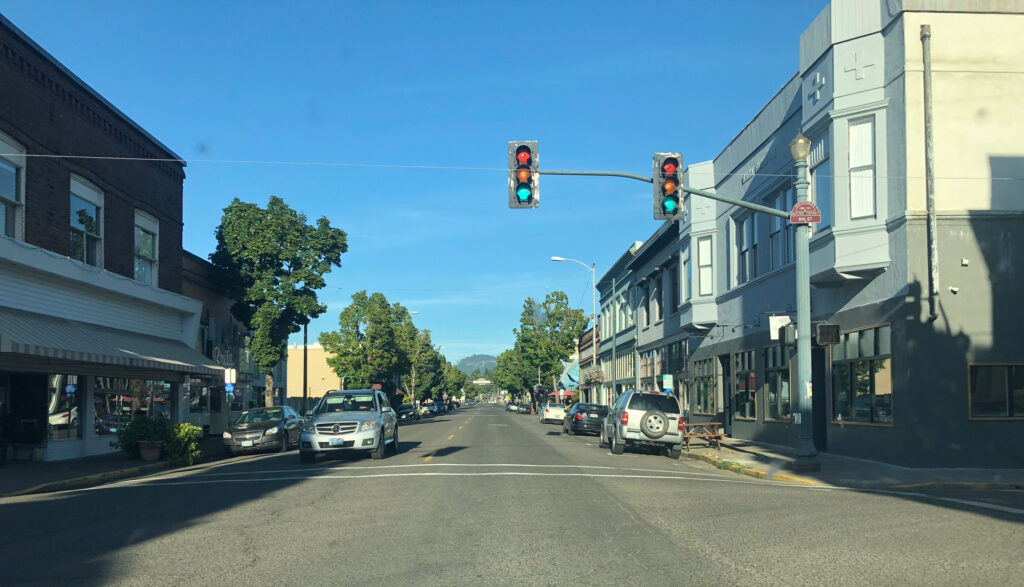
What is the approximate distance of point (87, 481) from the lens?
18.3m

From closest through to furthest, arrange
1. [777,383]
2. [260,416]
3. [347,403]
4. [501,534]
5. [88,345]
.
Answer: [501,534], [88,345], [347,403], [260,416], [777,383]

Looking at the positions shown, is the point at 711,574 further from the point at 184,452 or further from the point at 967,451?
the point at 184,452

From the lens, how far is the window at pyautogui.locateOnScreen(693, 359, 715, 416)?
3525 cm

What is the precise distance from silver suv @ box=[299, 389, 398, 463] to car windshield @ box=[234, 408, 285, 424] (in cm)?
A: 513

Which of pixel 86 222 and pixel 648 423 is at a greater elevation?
pixel 86 222

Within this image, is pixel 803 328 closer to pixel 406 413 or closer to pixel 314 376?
pixel 406 413

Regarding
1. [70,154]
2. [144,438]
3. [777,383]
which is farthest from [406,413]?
[70,154]

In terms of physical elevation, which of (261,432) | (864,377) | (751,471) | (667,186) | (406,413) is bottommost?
(406,413)

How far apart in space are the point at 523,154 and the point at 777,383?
48.3 ft

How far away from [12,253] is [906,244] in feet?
67.1

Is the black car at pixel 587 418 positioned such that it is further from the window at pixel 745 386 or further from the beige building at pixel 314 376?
the beige building at pixel 314 376

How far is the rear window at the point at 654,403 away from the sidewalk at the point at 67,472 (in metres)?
12.3

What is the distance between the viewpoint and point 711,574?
25.5 ft

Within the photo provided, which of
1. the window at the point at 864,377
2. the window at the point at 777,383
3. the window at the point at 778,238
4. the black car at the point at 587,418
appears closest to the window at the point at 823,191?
the window at the point at 864,377
